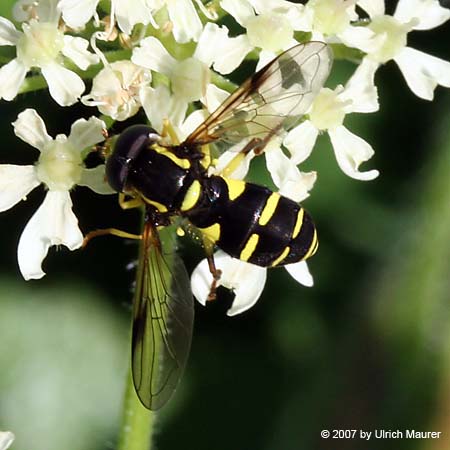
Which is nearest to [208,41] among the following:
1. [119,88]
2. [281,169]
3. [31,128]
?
[119,88]

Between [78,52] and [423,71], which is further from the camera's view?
[423,71]

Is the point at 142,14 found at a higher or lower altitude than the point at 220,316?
higher

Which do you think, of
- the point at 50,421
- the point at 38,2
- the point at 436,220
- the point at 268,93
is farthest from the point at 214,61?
the point at 50,421

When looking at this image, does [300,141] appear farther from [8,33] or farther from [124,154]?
[8,33]

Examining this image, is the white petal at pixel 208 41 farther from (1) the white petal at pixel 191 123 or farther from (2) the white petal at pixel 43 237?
(2) the white petal at pixel 43 237

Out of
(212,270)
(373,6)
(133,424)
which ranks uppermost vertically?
(373,6)

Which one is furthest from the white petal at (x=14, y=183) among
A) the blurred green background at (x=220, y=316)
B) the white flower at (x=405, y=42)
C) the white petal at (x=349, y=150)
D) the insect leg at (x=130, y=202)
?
the blurred green background at (x=220, y=316)
